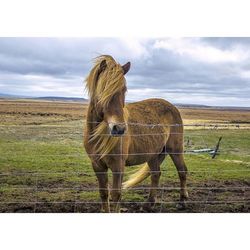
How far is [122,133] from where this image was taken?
4.61 meters

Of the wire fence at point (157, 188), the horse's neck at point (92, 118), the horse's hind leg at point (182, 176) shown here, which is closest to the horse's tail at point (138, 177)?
the wire fence at point (157, 188)

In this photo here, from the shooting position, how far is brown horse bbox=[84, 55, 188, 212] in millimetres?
4738

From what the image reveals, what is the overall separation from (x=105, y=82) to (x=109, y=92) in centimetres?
13

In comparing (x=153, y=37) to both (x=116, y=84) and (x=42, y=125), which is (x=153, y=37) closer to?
(x=116, y=84)

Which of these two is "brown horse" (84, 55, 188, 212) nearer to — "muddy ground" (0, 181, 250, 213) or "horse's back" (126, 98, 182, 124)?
"horse's back" (126, 98, 182, 124)

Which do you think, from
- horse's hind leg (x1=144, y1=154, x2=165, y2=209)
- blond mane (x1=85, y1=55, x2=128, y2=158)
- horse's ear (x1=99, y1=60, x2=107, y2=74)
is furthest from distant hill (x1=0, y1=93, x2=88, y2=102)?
horse's hind leg (x1=144, y1=154, x2=165, y2=209)

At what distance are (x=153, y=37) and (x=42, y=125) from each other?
169 cm

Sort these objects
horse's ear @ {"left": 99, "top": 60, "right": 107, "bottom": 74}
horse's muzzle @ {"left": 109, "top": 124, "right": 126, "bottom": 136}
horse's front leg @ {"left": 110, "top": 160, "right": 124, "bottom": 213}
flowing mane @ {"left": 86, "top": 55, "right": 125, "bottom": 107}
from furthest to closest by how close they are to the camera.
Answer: horse's front leg @ {"left": 110, "top": 160, "right": 124, "bottom": 213} → horse's ear @ {"left": 99, "top": 60, "right": 107, "bottom": 74} → flowing mane @ {"left": 86, "top": 55, "right": 125, "bottom": 107} → horse's muzzle @ {"left": 109, "top": 124, "right": 126, "bottom": 136}

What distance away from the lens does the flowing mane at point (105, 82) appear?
471cm

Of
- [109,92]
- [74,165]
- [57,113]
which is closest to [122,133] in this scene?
[109,92]

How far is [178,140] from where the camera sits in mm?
5727

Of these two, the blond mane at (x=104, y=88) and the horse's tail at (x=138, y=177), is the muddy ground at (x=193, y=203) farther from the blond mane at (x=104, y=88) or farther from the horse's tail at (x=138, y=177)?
the blond mane at (x=104, y=88)

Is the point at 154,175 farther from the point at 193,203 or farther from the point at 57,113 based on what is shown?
the point at 57,113
